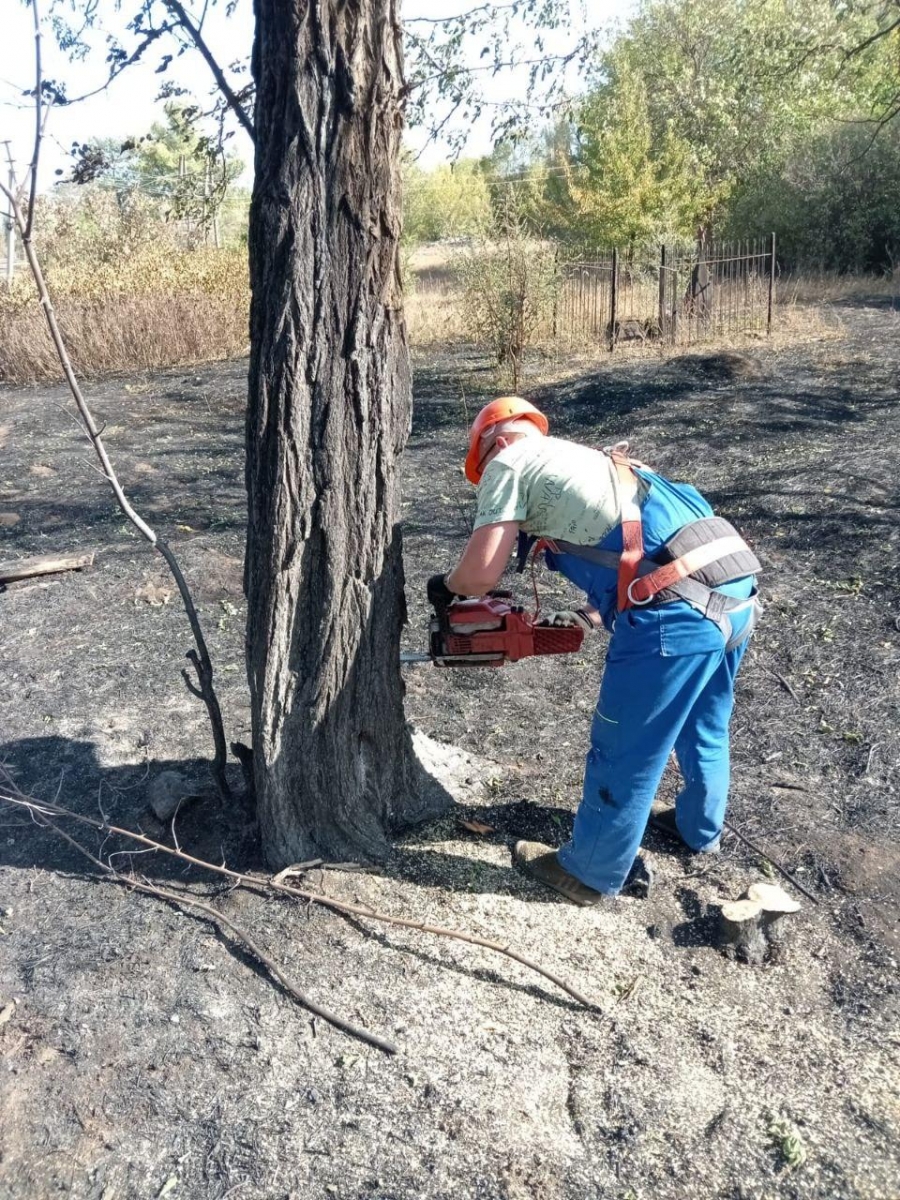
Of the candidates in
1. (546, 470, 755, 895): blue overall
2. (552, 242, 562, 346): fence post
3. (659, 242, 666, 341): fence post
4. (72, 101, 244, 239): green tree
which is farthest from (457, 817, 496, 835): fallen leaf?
(659, 242, 666, 341): fence post

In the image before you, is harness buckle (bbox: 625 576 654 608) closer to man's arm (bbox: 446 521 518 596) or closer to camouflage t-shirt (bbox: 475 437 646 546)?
camouflage t-shirt (bbox: 475 437 646 546)

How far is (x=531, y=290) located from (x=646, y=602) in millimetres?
10702

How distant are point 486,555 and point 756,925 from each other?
131cm

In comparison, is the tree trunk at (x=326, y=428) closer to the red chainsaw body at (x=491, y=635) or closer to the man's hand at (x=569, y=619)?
the red chainsaw body at (x=491, y=635)

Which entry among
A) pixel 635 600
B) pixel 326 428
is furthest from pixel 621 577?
pixel 326 428

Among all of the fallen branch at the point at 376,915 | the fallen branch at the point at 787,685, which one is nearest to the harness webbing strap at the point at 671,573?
the fallen branch at the point at 376,915

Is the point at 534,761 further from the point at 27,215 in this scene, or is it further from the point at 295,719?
the point at 27,215

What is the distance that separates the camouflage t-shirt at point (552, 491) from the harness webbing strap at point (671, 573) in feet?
0.59

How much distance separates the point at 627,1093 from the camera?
93.0 inches

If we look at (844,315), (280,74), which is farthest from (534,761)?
(844,315)

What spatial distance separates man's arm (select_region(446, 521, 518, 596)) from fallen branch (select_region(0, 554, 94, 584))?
157 inches

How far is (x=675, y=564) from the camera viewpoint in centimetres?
270

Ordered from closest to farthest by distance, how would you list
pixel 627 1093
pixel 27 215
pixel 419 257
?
pixel 627 1093
pixel 27 215
pixel 419 257

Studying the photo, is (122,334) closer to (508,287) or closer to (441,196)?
(508,287)
